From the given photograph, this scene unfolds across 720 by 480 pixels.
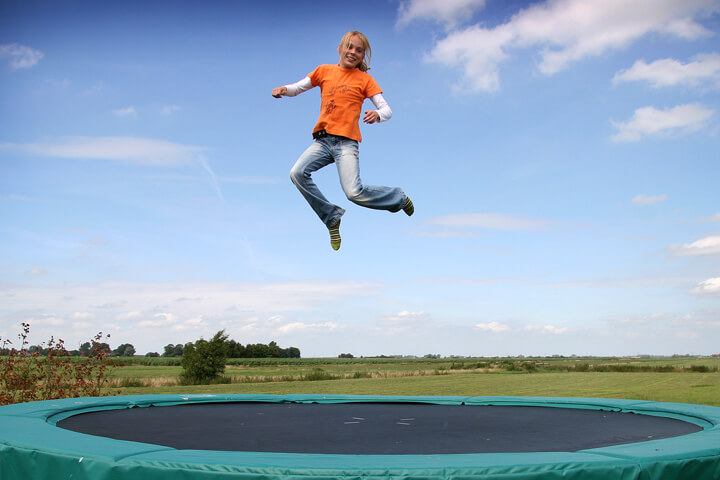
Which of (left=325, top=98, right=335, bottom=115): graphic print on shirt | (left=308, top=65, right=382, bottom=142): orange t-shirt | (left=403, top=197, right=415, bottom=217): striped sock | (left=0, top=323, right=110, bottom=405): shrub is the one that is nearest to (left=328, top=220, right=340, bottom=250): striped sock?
(left=403, top=197, right=415, bottom=217): striped sock

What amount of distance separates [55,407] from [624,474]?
276 cm

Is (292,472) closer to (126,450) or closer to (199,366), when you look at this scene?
(126,450)

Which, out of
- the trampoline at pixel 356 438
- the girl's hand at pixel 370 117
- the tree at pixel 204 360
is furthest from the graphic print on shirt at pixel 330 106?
the tree at pixel 204 360

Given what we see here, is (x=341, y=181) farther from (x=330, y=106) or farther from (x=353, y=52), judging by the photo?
(x=353, y=52)

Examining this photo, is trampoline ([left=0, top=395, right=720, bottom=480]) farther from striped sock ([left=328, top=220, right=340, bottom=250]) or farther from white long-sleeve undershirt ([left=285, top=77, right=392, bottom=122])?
white long-sleeve undershirt ([left=285, top=77, right=392, bottom=122])

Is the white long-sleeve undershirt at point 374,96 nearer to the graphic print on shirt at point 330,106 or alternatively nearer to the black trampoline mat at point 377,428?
the graphic print on shirt at point 330,106

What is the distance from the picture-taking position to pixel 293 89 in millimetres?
3041

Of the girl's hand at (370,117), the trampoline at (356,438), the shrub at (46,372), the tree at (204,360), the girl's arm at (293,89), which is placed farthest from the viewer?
the tree at (204,360)

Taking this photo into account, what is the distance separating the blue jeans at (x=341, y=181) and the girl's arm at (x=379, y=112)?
20cm

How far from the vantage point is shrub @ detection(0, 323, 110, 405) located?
5.92 metres

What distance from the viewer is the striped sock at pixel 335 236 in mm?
3047

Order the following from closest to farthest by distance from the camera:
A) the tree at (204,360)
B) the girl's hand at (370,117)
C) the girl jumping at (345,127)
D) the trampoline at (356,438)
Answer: the trampoline at (356,438), the girl's hand at (370,117), the girl jumping at (345,127), the tree at (204,360)

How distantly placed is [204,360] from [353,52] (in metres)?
18.4

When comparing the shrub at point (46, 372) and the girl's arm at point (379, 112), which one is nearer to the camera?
the girl's arm at point (379, 112)
